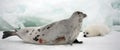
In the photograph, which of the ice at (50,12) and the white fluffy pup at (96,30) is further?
the white fluffy pup at (96,30)

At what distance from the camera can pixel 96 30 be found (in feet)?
4.68

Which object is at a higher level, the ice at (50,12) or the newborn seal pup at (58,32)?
the ice at (50,12)

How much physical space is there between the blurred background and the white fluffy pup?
0.23 ft

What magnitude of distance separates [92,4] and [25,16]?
37 cm

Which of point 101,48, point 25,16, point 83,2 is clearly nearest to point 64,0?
point 83,2

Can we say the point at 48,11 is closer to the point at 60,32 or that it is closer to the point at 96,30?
the point at 60,32

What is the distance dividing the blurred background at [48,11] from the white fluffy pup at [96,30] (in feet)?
0.23

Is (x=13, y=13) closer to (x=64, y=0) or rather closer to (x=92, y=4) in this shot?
(x=64, y=0)

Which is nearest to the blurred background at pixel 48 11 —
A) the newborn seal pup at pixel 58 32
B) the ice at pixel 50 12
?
the ice at pixel 50 12

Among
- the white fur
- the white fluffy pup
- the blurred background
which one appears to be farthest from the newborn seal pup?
the white fluffy pup

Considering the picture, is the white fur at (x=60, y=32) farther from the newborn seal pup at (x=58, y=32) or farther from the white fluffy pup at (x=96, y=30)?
the white fluffy pup at (x=96, y=30)

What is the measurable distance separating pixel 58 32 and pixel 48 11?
0.25 metres

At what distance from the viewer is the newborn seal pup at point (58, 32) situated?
1.00m

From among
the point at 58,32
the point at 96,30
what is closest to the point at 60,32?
the point at 58,32
